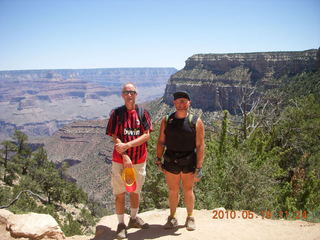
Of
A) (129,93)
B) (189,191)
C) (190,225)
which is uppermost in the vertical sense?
(129,93)

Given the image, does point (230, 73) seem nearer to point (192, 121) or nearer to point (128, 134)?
point (192, 121)

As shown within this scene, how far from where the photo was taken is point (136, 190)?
17.5 feet

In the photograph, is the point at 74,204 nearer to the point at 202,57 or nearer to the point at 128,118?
the point at 128,118

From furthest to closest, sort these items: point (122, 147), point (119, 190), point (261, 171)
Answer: point (261, 171) < point (119, 190) < point (122, 147)

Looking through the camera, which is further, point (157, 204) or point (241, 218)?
point (157, 204)

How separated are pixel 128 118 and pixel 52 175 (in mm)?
31412

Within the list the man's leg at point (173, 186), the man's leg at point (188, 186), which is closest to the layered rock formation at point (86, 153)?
the man's leg at point (173, 186)

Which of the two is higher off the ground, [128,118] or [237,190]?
[128,118]

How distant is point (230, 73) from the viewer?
103 metres

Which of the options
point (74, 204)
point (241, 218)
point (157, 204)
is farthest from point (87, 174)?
point (241, 218)

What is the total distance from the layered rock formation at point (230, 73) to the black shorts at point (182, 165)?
70.8m

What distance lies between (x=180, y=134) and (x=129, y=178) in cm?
121

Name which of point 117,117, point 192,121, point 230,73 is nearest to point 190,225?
point 192,121

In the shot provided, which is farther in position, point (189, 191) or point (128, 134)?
point (189, 191)
